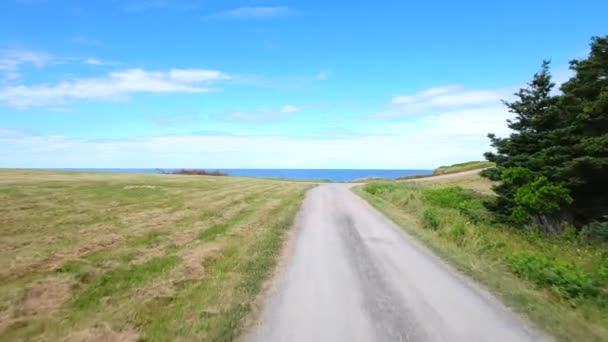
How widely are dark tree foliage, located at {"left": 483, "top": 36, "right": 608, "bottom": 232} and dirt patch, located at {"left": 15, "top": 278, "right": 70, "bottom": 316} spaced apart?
1541 cm

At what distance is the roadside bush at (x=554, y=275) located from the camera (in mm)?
7824

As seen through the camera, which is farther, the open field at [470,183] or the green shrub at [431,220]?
the open field at [470,183]

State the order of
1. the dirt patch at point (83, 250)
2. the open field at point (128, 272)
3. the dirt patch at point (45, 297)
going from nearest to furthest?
the open field at point (128, 272) → the dirt patch at point (45, 297) → the dirt patch at point (83, 250)

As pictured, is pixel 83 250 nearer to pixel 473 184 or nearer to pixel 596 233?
pixel 596 233

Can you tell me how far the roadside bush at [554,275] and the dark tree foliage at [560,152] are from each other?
267 inches

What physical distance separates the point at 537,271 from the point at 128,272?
896cm

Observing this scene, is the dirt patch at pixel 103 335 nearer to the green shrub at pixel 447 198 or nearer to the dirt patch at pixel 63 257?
the dirt patch at pixel 63 257

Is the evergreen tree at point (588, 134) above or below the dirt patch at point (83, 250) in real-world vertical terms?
above

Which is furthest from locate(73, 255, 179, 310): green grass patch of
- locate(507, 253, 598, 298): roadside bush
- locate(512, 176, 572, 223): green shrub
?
locate(512, 176, 572, 223): green shrub

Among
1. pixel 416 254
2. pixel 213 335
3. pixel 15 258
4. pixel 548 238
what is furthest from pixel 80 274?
pixel 548 238

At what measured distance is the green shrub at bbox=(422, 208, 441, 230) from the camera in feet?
54.5

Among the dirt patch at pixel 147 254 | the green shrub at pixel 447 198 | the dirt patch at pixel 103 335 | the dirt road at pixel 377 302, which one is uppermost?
the green shrub at pixel 447 198

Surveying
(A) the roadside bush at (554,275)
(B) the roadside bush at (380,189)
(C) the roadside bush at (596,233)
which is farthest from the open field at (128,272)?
(B) the roadside bush at (380,189)

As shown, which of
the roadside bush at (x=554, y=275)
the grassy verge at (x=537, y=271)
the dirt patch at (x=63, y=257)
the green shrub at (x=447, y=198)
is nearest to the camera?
the grassy verge at (x=537, y=271)
